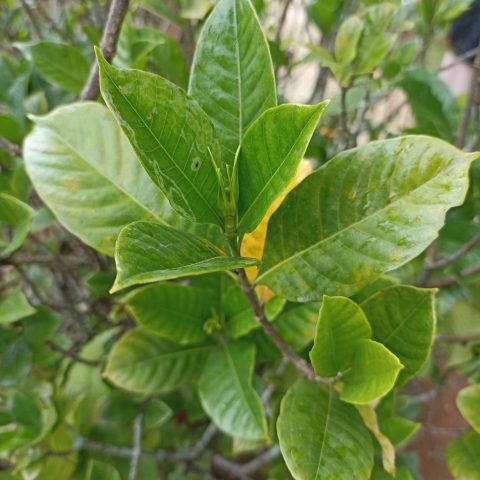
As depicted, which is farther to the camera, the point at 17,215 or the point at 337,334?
the point at 17,215

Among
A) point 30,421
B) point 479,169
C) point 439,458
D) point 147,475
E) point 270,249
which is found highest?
point 270,249

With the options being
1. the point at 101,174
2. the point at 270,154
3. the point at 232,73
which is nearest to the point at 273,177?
the point at 270,154

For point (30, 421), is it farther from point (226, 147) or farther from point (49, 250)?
point (226, 147)

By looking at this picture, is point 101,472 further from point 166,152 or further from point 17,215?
point 166,152

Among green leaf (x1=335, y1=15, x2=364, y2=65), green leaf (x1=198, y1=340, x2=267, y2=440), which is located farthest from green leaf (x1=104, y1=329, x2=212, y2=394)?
green leaf (x1=335, y1=15, x2=364, y2=65)

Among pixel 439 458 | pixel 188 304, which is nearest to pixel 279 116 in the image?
pixel 188 304

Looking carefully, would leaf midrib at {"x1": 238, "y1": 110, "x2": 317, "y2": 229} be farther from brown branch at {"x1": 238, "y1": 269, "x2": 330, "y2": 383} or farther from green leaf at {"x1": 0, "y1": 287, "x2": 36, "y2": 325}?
green leaf at {"x1": 0, "y1": 287, "x2": 36, "y2": 325}
